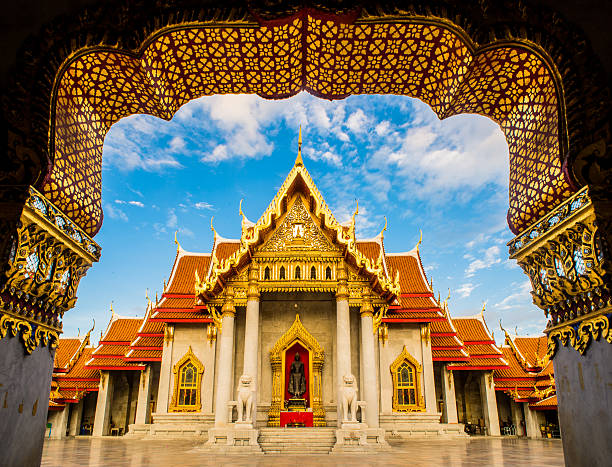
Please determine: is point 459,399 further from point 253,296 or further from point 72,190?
point 72,190

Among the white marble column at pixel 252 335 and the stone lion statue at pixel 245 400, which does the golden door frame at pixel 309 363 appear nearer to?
the white marble column at pixel 252 335

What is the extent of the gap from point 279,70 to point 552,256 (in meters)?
3.01

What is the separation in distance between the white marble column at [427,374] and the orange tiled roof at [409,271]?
90.2 inches

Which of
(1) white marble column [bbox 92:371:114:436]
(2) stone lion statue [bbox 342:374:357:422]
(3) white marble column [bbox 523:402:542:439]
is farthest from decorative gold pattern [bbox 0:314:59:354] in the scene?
(3) white marble column [bbox 523:402:542:439]

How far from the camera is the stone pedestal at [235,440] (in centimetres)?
1105

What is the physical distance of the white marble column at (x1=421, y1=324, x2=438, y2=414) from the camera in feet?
51.0

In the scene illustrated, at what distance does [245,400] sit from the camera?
1165 cm

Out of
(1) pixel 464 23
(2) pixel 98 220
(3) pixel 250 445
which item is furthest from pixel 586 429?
(3) pixel 250 445

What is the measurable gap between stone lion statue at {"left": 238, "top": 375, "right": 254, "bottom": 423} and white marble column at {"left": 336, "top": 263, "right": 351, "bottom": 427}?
244 centimetres

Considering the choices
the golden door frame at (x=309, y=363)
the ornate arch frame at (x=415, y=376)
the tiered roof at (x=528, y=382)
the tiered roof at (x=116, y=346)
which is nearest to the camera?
the golden door frame at (x=309, y=363)

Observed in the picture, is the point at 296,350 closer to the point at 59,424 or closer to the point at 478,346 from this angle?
the point at 478,346

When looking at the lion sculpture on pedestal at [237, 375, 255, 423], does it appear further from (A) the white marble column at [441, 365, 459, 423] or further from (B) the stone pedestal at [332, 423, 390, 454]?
(A) the white marble column at [441, 365, 459, 423]

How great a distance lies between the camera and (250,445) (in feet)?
36.8

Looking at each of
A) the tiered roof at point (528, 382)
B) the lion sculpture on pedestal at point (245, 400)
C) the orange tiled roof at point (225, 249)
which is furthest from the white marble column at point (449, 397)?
the orange tiled roof at point (225, 249)
